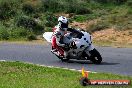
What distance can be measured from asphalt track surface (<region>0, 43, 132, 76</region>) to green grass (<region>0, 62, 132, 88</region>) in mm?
1425

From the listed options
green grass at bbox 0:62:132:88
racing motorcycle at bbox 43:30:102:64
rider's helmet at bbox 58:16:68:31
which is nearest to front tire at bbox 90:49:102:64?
racing motorcycle at bbox 43:30:102:64

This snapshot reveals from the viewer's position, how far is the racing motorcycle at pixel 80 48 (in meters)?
17.1

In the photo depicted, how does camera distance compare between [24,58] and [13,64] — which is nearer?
[13,64]

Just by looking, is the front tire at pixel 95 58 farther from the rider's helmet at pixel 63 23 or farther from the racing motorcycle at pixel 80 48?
A: the rider's helmet at pixel 63 23

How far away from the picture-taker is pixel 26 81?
41.5 feet

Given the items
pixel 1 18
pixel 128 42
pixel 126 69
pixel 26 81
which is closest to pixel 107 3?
pixel 1 18

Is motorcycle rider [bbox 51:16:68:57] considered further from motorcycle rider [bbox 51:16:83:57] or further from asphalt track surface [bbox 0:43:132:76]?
asphalt track surface [bbox 0:43:132:76]

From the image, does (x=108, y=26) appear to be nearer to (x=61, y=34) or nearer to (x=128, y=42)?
(x=128, y=42)

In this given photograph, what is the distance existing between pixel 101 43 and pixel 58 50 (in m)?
6.18

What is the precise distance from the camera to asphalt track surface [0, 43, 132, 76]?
16.0 m

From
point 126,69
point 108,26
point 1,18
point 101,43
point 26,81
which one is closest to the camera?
point 26,81

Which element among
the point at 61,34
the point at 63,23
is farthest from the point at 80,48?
the point at 63,23

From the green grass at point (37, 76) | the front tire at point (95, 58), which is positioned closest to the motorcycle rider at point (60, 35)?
the front tire at point (95, 58)

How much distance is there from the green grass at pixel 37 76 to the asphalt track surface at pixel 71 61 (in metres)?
1.42
